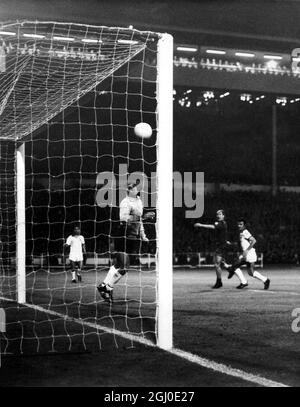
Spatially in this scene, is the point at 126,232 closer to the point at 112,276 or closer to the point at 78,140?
the point at 112,276

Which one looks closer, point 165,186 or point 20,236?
point 165,186

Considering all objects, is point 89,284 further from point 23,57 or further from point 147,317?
point 23,57

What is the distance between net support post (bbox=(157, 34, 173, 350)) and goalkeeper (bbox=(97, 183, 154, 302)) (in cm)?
264

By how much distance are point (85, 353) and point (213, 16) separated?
21.1 metres

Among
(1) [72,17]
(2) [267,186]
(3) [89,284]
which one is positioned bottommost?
(3) [89,284]

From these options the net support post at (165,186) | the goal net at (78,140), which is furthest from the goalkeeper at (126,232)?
the net support post at (165,186)

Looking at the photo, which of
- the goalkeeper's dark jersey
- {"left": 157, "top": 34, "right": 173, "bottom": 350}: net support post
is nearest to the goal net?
{"left": 157, "top": 34, "right": 173, "bottom": 350}: net support post

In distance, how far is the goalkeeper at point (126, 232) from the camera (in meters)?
8.45

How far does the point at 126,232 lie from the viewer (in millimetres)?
8555

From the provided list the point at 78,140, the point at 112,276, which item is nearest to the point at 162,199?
the point at 78,140

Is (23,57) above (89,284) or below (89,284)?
above

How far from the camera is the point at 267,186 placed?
101 ft

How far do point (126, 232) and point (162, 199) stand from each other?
295cm
